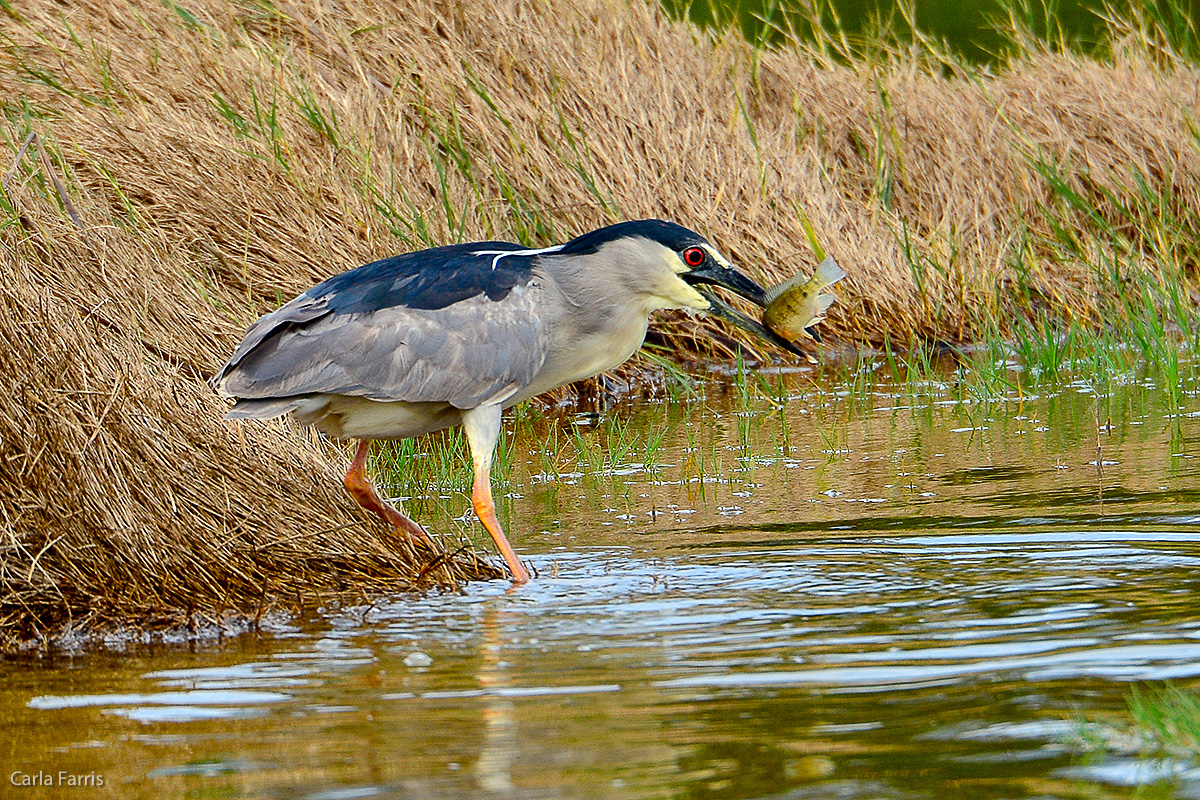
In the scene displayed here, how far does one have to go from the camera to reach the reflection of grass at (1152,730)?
10.3 ft

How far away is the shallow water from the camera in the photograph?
10.8 ft

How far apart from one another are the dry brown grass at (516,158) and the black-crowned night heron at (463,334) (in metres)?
0.20

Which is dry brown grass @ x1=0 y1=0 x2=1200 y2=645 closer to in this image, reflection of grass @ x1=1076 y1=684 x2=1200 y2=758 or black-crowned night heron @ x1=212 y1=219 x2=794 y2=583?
black-crowned night heron @ x1=212 y1=219 x2=794 y2=583

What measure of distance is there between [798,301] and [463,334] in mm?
1126

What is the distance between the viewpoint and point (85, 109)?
8.41 meters

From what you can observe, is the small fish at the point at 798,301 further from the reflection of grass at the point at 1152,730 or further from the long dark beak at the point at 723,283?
the reflection of grass at the point at 1152,730

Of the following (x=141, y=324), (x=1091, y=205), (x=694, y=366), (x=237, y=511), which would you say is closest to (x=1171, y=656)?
(x=237, y=511)

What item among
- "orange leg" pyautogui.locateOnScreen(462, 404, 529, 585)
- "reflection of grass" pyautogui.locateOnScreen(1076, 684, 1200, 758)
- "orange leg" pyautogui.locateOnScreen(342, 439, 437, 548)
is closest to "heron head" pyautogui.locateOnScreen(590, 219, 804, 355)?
"orange leg" pyautogui.locateOnScreen(462, 404, 529, 585)

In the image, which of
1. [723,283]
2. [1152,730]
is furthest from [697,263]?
[1152,730]

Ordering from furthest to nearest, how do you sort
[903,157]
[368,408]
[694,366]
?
[903,157] → [694,366] → [368,408]

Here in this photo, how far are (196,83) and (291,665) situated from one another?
523cm

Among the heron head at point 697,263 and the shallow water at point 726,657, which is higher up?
the heron head at point 697,263

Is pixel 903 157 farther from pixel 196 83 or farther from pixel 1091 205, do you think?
pixel 196 83

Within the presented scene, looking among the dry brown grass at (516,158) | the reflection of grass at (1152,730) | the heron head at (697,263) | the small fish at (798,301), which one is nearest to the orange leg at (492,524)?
the dry brown grass at (516,158)
